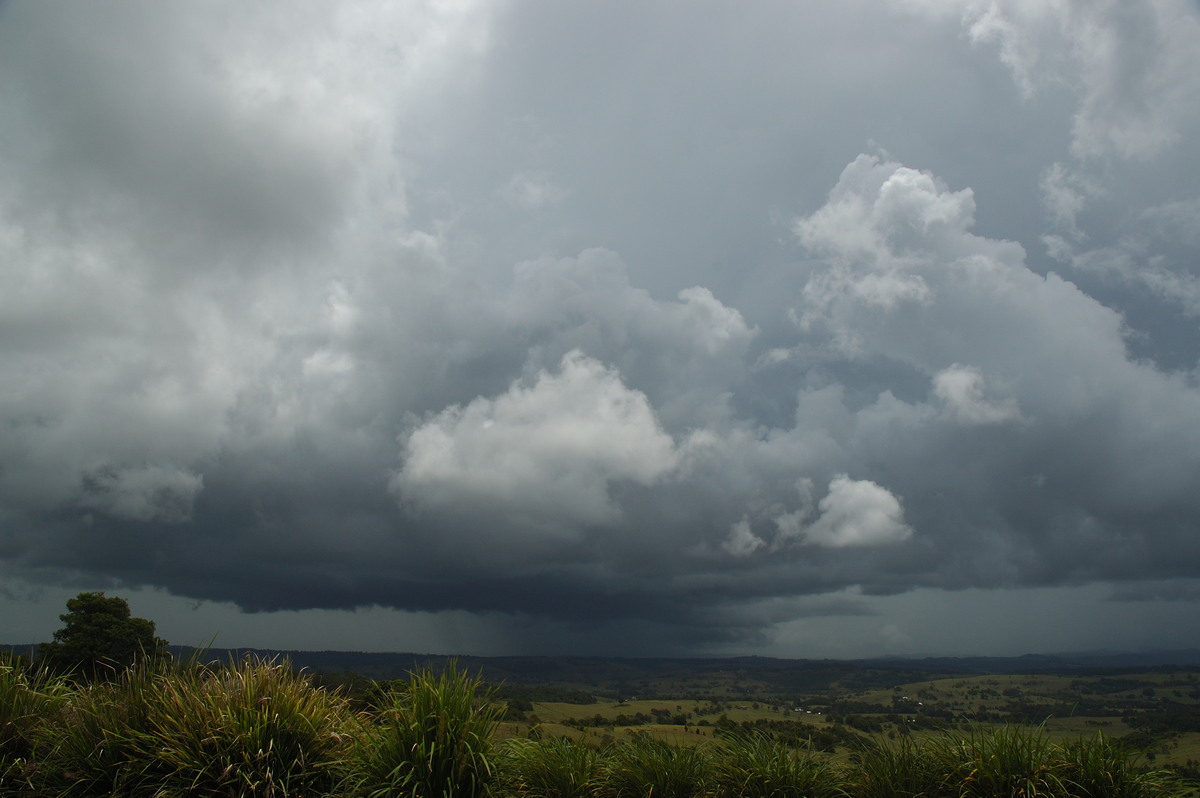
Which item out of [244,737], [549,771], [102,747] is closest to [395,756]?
[244,737]

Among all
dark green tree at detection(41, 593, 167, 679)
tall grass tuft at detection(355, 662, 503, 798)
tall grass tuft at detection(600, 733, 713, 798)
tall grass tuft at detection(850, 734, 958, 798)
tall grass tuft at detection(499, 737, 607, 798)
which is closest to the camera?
tall grass tuft at detection(355, 662, 503, 798)

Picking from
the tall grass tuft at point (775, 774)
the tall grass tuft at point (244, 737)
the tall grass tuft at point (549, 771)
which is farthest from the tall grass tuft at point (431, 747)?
the tall grass tuft at point (775, 774)

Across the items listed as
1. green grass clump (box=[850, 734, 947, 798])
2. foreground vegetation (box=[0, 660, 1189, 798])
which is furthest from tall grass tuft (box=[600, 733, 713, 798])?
green grass clump (box=[850, 734, 947, 798])

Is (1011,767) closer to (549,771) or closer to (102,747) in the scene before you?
(549,771)

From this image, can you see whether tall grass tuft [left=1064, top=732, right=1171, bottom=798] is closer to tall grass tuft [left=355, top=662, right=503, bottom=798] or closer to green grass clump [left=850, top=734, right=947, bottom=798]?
green grass clump [left=850, top=734, right=947, bottom=798]

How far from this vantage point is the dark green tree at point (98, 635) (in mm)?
45750

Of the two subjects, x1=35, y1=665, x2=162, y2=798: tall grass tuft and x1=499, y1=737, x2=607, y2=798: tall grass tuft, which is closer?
x1=35, y1=665, x2=162, y2=798: tall grass tuft

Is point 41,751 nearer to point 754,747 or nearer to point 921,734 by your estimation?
point 754,747

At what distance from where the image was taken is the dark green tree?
45.8 meters

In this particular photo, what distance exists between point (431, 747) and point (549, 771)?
113 inches

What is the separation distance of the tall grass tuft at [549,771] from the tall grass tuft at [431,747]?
1.11 metres

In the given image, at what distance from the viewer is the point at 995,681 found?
16725 centimetres

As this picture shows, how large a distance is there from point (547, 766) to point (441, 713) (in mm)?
3007

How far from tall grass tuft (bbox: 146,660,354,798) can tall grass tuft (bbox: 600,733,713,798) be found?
4.67 m
